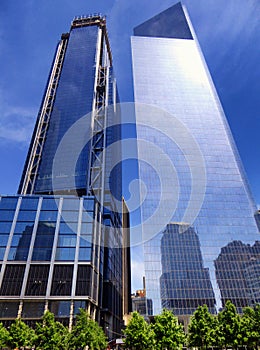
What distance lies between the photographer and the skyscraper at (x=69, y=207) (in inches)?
2271

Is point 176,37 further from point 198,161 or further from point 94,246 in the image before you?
point 94,246

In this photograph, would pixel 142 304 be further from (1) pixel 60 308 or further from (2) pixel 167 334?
(2) pixel 167 334

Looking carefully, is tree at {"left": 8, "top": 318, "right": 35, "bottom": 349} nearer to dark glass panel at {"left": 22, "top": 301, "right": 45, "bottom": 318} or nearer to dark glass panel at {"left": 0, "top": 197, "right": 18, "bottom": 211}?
dark glass panel at {"left": 22, "top": 301, "right": 45, "bottom": 318}

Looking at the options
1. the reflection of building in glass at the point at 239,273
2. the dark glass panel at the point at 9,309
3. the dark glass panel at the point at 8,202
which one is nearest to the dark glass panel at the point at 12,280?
the dark glass panel at the point at 9,309

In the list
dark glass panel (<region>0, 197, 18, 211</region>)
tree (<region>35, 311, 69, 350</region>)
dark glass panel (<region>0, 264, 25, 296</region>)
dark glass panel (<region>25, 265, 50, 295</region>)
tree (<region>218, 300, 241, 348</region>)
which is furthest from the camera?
dark glass panel (<region>0, 197, 18, 211</region>)

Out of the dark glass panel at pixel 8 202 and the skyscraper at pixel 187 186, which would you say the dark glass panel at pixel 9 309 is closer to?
the dark glass panel at pixel 8 202

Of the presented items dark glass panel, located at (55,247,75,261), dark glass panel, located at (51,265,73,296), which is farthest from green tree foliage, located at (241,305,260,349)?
dark glass panel, located at (55,247,75,261)

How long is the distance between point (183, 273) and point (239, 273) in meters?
15.6

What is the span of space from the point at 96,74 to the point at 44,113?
28.3m

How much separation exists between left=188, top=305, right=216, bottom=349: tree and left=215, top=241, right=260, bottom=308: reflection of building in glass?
3281cm

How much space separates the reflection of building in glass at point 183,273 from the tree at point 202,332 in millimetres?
28096

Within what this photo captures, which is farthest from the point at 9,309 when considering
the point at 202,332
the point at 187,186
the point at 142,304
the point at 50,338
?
the point at 142,304

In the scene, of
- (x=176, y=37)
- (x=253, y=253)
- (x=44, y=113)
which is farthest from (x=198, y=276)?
(x=176, y=37)

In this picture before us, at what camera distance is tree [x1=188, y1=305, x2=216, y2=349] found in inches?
1442
